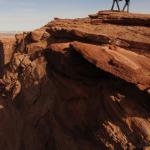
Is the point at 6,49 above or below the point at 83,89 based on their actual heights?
above

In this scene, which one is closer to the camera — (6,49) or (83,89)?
(83,89)

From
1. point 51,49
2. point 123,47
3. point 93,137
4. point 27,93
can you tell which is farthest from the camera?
point 27,93

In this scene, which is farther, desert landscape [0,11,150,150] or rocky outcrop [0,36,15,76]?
rocky outcrop [0,36,15,76]

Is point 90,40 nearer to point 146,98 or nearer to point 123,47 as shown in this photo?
point 123,47

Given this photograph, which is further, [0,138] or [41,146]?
[0,138]

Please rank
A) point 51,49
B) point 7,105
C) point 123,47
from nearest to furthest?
point 123,47, point 51,49, point 7,105

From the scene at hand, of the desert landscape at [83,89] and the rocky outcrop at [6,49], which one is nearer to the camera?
the desert landscape at [83,89]

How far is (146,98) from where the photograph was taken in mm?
21438

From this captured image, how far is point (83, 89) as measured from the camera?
2611 cm

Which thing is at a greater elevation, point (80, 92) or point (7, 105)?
point (80, 92)

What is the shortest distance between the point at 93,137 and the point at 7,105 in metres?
18.7

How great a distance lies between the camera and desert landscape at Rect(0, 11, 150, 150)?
21.9 m

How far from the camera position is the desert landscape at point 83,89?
21.9 meters

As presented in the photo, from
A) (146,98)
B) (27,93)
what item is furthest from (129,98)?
(27,93)
